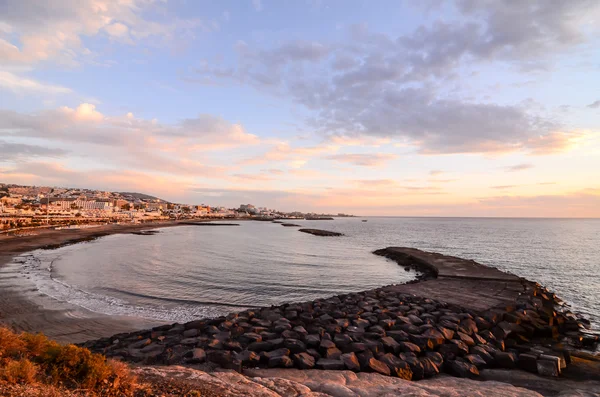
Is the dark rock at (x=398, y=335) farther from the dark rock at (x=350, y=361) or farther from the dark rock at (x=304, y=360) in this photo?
the dark rock at (x=304, y=360)

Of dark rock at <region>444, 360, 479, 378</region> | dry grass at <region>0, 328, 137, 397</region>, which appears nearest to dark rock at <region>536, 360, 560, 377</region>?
dark rock at <region>444, 360, 479, 378</region>

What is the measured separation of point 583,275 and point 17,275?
41340 mm

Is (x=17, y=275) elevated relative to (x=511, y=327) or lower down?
lower down

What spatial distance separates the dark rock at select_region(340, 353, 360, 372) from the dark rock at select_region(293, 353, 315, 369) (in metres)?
0.75

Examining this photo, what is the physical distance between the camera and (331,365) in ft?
25.6

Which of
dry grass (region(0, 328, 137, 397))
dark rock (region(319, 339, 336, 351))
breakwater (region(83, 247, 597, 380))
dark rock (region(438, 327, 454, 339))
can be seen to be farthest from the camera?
dark rock (region(438, 327, 454, 339))

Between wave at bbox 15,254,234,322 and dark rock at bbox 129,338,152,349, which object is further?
wave at bbox 15,254,234,322

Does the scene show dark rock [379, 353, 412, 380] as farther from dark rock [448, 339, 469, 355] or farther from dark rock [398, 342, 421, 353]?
dark rock [448, 339, 469, 355]

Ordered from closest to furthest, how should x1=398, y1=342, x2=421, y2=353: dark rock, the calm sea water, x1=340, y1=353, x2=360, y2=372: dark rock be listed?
1. x1=340, y1=353, x2=360, y2=372: dark rock
2. x1=398, y1=342, x2=421, y2=353: dark rock
3. the calm sea water

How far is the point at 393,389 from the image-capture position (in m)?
6.44

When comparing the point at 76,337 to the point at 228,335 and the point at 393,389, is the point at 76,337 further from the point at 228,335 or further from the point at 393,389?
the point at 393,389

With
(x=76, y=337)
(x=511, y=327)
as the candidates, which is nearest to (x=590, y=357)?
(x=511, y=327)

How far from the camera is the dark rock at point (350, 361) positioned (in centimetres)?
784

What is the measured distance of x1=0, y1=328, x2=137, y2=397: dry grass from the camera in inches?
190
